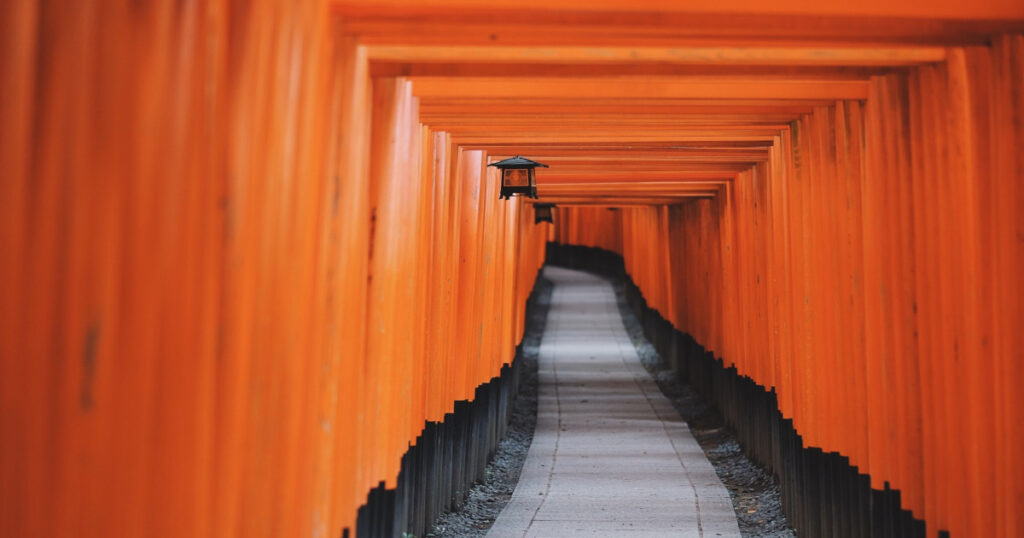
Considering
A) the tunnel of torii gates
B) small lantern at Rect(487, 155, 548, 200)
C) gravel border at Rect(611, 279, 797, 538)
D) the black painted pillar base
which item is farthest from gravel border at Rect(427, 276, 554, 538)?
small lantern at Rect(487, 155, 548, 200)

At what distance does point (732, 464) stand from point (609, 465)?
4.92ft

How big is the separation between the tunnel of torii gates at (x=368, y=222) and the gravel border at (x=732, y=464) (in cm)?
173

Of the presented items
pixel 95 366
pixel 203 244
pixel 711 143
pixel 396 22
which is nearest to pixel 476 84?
pixel 396 22

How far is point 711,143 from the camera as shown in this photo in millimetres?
7988

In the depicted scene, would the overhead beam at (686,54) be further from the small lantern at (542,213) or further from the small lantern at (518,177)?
the small lantern at (542,213)

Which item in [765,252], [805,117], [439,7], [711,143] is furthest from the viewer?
[765,252]

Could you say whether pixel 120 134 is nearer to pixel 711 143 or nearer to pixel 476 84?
pixel 476 84

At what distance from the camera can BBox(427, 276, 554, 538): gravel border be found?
7922 millimetres

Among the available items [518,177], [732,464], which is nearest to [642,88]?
[518,177]

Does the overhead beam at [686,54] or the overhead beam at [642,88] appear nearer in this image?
the overhead beam at [686,54]

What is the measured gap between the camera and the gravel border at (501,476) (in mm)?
7922

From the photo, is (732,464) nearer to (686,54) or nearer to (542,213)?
(542,213)

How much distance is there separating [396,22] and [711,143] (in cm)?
456

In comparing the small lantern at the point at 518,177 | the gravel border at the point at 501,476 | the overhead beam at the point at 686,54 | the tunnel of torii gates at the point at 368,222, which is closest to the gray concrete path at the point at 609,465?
the gravel border at the point at 501,476
